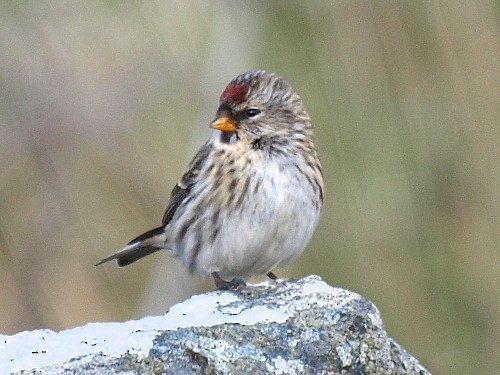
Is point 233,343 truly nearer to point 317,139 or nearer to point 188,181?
point 188,181

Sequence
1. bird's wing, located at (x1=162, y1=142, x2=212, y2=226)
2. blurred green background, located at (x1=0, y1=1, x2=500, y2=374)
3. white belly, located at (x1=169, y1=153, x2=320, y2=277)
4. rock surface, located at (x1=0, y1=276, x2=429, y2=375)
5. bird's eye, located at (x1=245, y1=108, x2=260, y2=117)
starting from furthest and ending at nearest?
blurred green background, located at (x1=0, y1=1, x2=500, y2=374), bird's wing, located at (x1=162, y1=142, x2=212, y2=226), bird's eye, located at (x1=245, y1=108, x2=260, y2=117), white belly, located at (x1=169, y1=153, x2=320, y2=277), rock surface, located at (x1=0, y1=276, x2=429, y2=375)

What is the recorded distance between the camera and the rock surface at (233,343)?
285 cm

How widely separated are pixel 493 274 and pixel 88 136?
2174 mm

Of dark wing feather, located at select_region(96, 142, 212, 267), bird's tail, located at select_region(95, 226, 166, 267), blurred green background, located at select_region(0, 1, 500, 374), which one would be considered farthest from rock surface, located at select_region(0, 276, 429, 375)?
blurred green background, located at select_region(0, 1, 500, 374)

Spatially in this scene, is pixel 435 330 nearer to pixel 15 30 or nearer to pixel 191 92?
pixel 191 92

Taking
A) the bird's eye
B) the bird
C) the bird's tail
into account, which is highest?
the bird's eye

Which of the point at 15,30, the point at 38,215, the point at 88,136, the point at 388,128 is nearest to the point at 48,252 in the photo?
the point at 38,215

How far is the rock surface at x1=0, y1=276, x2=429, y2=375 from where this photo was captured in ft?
9.35

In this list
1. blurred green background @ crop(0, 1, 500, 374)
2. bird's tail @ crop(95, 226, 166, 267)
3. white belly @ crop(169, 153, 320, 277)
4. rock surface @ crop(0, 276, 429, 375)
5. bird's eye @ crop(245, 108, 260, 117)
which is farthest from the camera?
blurred green background @ crop(0, 1, 500, 374)

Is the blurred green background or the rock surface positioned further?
the blurred green background

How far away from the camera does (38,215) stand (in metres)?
6.40

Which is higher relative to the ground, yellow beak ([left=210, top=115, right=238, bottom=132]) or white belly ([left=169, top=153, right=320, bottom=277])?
yellow beak ([left=210, top=115, right=238, bottom=132])

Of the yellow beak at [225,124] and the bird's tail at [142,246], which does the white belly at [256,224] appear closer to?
the yellow beak at [225,124]

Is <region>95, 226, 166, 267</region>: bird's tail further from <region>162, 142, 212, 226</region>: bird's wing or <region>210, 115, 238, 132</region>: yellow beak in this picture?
<region>210, 115, 238, 132</region>: yellow beak
